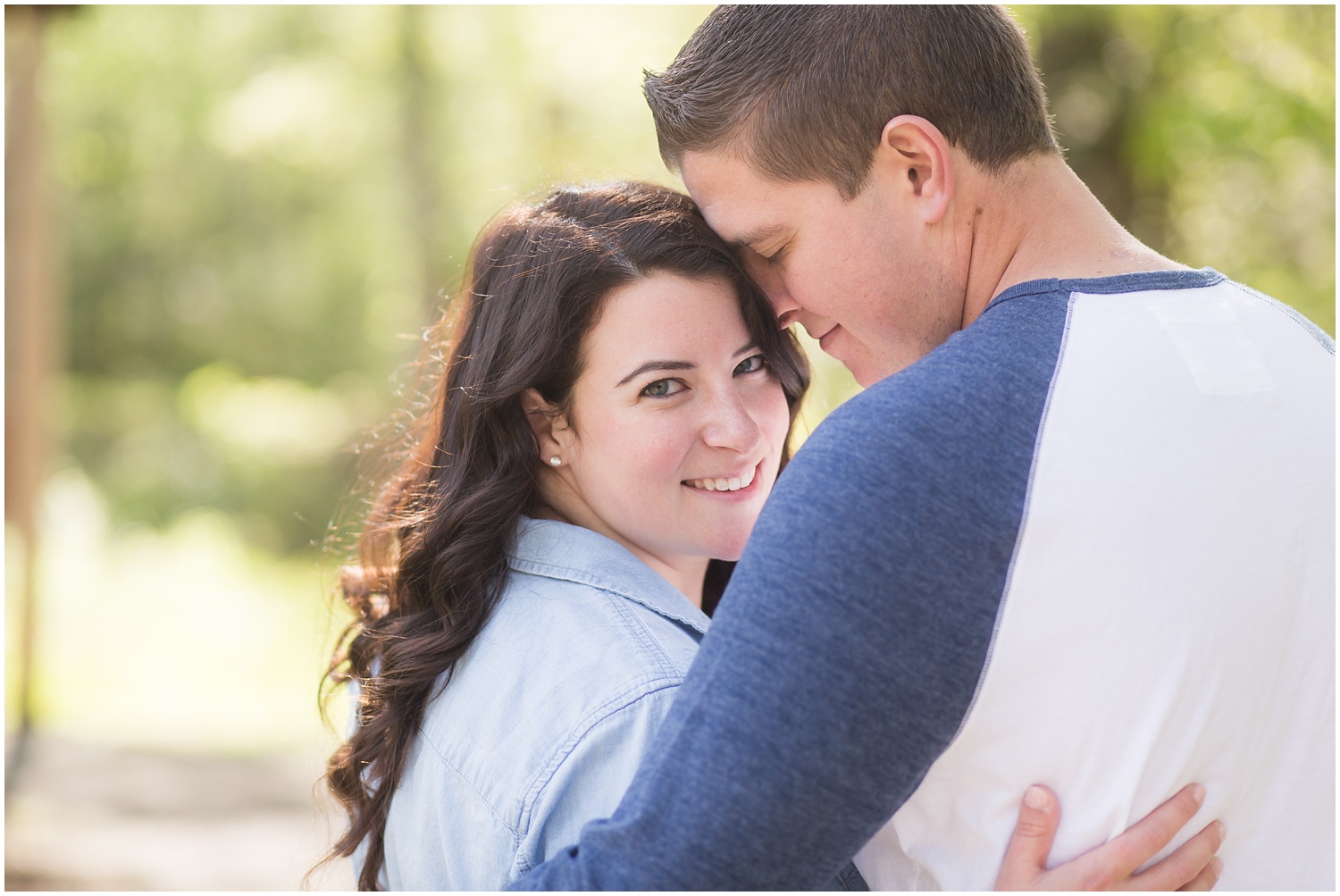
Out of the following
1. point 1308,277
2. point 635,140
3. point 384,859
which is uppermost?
point 635,140

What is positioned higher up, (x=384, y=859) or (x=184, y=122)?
(x=184, y=122)

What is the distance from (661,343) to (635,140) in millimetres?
7423

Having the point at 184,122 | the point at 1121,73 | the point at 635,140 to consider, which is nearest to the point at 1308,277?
the point at 1121,73

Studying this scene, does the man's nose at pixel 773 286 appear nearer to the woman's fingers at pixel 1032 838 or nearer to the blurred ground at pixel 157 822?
the woman's fingers at pixel 1032 838

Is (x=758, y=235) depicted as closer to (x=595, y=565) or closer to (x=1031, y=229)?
(x=1031, y=229)

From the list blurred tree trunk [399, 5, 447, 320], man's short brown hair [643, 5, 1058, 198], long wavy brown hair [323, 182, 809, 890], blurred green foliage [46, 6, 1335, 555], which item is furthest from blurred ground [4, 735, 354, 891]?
blurred tree trunk [399, 5, 447, 320]

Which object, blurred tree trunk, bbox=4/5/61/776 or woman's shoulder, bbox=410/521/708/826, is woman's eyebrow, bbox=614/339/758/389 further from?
blurred tree trunk, bbox=4/5/61/776

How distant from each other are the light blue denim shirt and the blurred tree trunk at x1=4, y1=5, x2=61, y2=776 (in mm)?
6268

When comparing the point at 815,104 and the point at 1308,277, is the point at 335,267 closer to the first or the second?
the point at 1308,277

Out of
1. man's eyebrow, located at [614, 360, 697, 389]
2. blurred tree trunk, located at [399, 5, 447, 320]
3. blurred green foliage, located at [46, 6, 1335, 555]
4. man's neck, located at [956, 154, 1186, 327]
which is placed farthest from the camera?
blurred tree trunk, located at [399, 5, 447, 320]

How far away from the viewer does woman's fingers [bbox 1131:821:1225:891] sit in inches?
48.2

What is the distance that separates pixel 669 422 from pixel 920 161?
61 cm

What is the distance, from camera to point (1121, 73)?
6785 millimetres

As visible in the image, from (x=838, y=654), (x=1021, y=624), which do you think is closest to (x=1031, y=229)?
(x=1021, y=624)
